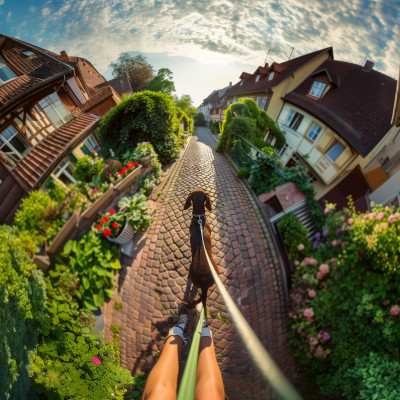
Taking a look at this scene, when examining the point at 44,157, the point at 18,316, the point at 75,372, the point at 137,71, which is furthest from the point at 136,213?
the point at 137,71

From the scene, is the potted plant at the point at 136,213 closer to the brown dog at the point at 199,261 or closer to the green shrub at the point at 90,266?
the green shrub at the point at 90,266

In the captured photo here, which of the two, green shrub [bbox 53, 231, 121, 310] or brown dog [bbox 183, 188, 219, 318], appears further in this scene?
green shrub [bbox 53, 231, 121, 310]

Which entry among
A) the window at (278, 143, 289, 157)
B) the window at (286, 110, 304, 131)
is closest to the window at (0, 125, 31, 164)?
the window at (278, 143, 289, 157)

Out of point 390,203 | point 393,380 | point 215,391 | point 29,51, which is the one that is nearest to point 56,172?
point 29,51

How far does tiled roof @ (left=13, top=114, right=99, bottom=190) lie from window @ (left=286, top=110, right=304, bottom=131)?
6.92 meters

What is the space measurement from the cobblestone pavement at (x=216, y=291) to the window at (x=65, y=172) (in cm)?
234

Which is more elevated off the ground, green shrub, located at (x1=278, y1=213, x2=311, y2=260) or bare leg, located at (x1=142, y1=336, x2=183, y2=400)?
green shrub, located at (x1=278, y1=213, x2=311, y2=260)

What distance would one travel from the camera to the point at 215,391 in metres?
1.57

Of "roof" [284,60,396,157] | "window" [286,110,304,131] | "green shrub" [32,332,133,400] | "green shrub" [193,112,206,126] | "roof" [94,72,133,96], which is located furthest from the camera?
"green shrub" [193,112,206,126]

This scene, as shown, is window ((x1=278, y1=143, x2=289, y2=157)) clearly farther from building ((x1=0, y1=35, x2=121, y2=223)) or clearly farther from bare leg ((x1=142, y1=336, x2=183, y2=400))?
building ((x1=0, y1=35, x2=121, y2=223))

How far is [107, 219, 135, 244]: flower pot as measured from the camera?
12.6 ft

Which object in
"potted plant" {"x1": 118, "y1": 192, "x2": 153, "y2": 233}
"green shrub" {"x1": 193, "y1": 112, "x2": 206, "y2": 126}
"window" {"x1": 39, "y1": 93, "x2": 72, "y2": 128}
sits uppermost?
"green shrub" {"x1": 193, "y1": 112, "x2": 206, "y2": 126}

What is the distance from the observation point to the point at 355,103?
14.8 ft

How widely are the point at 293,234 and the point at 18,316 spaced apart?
516cm
